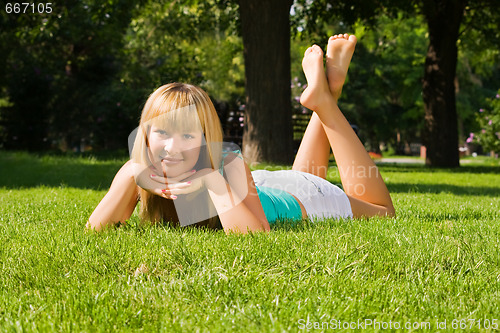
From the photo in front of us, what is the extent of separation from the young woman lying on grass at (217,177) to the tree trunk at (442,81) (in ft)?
36.1

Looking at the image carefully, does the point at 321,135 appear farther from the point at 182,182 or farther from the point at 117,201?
the point at 117,201

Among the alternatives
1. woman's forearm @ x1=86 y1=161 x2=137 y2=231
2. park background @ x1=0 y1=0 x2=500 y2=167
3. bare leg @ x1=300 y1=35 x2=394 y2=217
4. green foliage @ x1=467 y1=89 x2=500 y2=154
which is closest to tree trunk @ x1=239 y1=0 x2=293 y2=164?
park background @ x1=0 y1=0 x2=500 y2=167

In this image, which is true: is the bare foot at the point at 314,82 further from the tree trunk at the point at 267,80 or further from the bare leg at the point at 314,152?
the tree trunk at the point at 267,80

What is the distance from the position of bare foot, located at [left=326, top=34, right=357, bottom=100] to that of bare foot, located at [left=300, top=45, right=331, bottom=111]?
0.11m

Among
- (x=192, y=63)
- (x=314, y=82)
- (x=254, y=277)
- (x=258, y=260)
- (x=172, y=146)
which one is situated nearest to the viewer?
(x=254, y=277)

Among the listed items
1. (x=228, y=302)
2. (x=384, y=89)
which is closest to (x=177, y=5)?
(x=228, y=302)

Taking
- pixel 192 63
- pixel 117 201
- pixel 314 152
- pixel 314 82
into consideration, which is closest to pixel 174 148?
pixel 117 201

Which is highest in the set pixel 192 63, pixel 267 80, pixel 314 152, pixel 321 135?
pixel 192 63

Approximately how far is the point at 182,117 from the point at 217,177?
1.30 feet

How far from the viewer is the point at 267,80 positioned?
406 inches

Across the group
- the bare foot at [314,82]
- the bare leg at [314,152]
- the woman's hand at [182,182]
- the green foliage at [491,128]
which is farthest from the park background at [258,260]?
the green foliage at [491,128]

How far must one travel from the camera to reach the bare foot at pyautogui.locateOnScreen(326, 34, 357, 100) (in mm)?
4184

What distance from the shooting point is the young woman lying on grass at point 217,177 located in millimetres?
3170

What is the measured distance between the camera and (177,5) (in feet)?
57.1
